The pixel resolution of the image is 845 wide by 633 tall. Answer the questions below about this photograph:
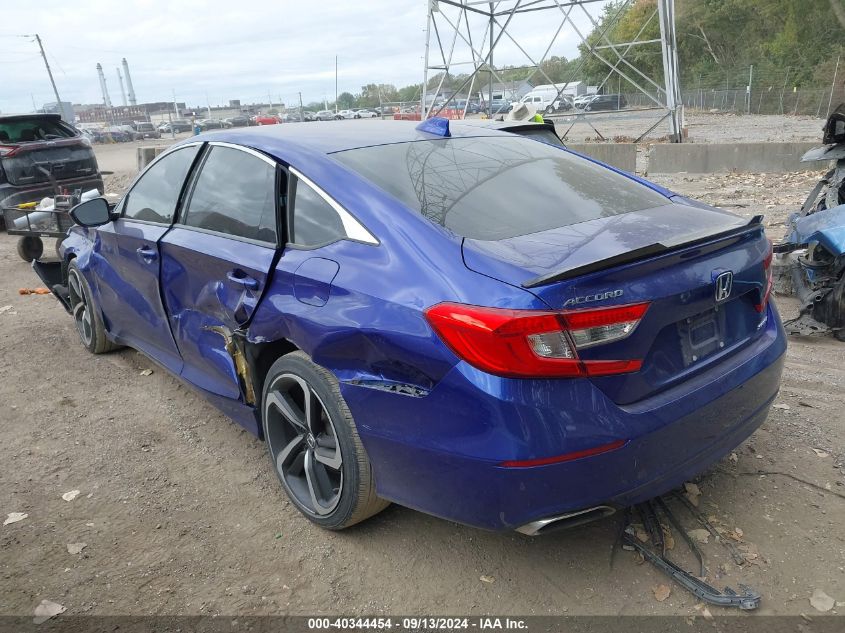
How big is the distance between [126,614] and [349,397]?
1.16m

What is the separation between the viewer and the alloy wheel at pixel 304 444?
8.95 feet

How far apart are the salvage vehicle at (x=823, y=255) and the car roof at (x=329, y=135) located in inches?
106

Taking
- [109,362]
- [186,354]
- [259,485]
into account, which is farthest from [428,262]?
[109,362]

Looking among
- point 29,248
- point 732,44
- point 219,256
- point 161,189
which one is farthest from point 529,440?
point 732,44

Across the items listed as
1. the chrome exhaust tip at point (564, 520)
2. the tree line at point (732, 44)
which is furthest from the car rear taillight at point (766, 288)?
the tree line at point (732, 44)

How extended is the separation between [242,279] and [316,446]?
31.7 inches

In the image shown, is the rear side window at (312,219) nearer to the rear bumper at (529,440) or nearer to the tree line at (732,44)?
the rear bumper at (529,440)

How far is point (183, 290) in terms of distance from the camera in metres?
3.46

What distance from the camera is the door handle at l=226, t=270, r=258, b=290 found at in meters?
2.88

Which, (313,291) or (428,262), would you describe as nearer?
(428,262)

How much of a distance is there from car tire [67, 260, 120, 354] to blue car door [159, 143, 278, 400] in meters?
1.52

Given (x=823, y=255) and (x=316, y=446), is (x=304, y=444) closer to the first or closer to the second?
(x=316, y=446)

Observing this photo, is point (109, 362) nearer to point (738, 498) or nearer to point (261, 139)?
Answer: point (261, 139)

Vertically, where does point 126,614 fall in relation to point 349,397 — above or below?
below
